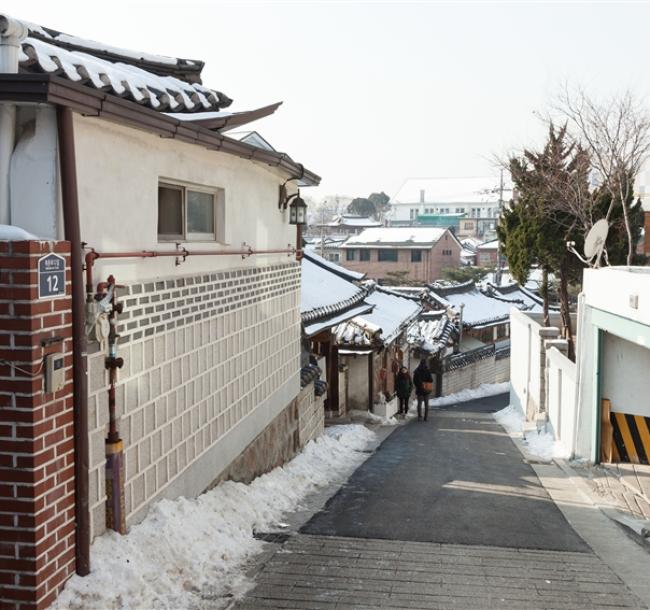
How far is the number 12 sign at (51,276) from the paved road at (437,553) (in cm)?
293

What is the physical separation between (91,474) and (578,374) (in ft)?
36.4

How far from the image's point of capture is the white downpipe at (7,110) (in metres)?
5.05

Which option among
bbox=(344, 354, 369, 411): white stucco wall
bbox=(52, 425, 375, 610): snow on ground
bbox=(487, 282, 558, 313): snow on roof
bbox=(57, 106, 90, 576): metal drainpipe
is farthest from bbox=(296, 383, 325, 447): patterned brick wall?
bbox=(487, 282, 558, 313): snow on roof

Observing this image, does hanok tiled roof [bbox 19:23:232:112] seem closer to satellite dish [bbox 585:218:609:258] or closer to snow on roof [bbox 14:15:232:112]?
snow on roof [bbox 14:15:232:112]

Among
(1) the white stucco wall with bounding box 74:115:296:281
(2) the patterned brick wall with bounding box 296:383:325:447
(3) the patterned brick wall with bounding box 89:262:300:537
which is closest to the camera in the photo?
(1) the white stucco wall with bounding box 74:115:296:281

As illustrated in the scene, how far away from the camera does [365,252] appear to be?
6788 centimetres

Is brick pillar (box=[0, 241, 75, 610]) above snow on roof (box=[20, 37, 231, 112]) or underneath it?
underneath

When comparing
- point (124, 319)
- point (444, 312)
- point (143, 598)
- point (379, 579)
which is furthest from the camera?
point (444, 312)

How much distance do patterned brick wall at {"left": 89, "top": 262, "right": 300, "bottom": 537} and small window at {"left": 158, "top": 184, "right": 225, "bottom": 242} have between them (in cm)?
47

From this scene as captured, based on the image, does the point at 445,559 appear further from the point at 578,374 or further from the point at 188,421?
the point at 578,374

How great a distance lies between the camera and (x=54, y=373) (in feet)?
16.5

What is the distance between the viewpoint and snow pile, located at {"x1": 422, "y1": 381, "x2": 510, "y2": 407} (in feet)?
116

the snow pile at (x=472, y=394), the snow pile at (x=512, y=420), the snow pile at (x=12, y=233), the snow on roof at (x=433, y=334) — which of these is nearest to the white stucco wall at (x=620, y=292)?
the snow pile at (x=512, y=420)

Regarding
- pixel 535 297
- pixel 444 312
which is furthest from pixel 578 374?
pixel 535 297
